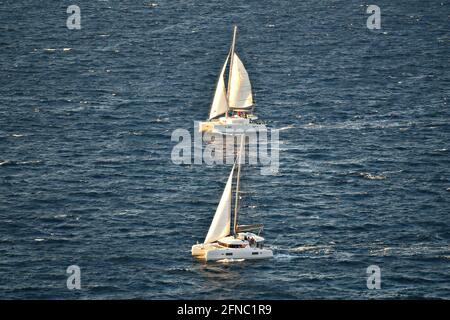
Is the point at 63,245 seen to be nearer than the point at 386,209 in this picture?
Yes

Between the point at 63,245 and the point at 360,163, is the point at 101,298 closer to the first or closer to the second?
the point at 63,245

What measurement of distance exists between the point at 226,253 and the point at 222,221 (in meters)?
3.88

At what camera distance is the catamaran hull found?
156875 mm

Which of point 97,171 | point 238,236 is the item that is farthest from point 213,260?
point 97,171

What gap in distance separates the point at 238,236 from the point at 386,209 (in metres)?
25.7

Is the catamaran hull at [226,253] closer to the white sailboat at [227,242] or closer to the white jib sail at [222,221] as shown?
the white sailboat at [227,242]

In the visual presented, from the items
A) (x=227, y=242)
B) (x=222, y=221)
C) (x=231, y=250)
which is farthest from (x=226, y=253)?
(x=222, y=221)

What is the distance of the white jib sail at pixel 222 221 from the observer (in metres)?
159

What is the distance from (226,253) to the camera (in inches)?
6191

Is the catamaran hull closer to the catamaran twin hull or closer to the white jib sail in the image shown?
the catamaran twin hull

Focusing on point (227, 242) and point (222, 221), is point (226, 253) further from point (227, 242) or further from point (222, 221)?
point (222, 221)

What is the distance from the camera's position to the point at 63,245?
537 feet

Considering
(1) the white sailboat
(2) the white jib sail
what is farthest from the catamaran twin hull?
(2) the white jib sail
